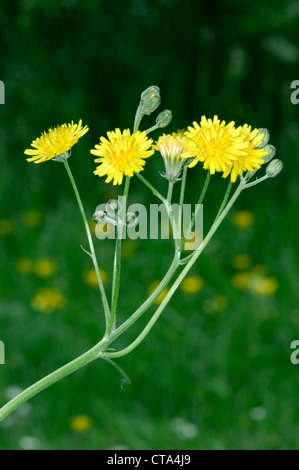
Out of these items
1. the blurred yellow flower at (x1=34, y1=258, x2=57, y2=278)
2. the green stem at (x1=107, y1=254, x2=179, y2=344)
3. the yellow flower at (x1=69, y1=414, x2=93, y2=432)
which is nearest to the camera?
the green stem at (x1=107, y1=254, x2=179, y2=344)

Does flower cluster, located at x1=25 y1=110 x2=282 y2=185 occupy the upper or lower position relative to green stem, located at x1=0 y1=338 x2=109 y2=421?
upper

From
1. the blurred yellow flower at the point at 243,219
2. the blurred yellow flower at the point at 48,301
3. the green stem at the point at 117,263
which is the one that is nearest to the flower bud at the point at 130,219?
the green stem at the point at 117,263

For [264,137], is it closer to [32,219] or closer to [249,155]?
[249,155]

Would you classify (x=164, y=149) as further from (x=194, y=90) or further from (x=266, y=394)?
(x=194, y=90)

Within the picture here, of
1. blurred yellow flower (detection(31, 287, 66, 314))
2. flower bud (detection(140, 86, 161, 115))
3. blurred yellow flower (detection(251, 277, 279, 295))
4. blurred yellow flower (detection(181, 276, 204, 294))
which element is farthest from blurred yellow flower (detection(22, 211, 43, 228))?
flower bud (detection(140, 86, 161, 115))

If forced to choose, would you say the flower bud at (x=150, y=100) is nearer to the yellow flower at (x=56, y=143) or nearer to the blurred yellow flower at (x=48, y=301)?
the yellow flower at (x=56, y=143)

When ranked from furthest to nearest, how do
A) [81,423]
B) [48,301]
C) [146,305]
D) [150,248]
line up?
[150,248] < [48,301] < [81,423] < [146,305]

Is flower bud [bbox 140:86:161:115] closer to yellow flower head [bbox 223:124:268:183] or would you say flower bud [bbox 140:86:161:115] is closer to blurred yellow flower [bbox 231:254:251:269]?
yellow flower head [bbox 223:124:268:183]

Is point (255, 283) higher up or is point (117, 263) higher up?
point (255, 283)

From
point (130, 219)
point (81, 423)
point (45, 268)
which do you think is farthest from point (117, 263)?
point (45, 268)
